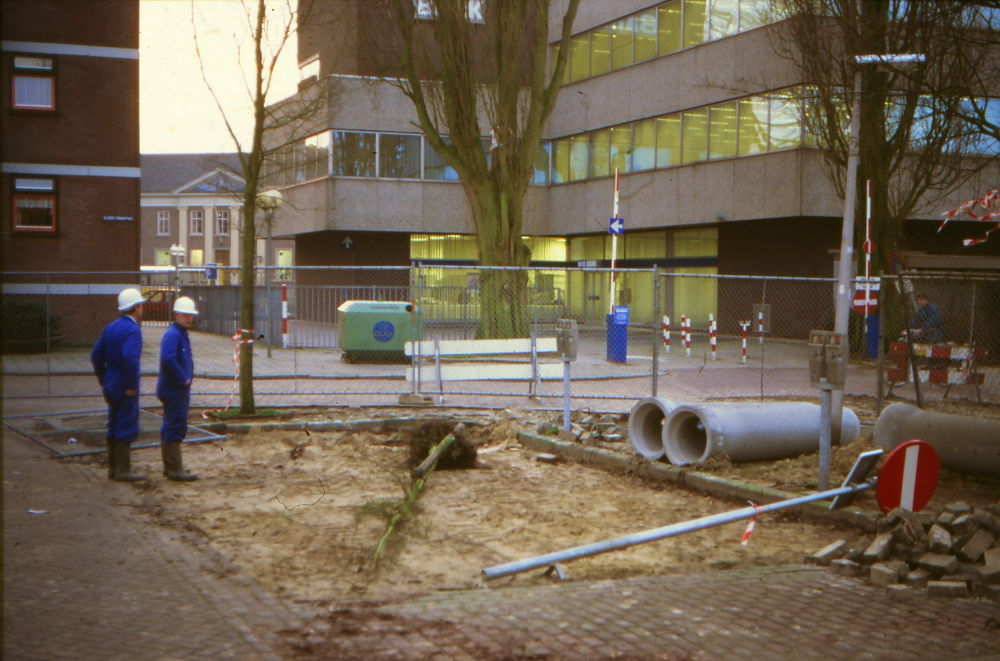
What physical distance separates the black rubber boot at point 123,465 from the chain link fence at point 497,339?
4.85 metres

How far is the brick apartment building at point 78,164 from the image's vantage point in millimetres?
22938

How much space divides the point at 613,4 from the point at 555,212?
25.0 feet

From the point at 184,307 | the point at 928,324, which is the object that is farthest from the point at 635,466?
the point at 928,324

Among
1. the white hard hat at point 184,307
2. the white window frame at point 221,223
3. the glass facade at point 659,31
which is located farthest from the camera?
the white window frame at point 221,223

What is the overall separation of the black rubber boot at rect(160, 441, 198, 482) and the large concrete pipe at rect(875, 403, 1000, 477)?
254 inches

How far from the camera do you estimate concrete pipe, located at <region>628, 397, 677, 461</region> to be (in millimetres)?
9180

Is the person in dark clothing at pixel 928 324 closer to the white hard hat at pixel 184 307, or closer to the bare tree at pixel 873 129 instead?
the bare tree at pixel 873 129

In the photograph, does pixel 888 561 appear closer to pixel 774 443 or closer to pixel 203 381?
pixel 774 443

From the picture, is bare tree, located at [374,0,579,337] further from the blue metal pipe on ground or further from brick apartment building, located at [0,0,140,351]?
the blue metal pipe on ground

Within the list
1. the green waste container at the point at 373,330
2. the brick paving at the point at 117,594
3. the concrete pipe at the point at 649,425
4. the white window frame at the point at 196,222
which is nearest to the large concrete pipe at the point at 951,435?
the concrete pipe at the point at 649,425

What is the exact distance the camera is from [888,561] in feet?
19.2

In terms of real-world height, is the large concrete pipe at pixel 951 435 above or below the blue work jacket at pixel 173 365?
below

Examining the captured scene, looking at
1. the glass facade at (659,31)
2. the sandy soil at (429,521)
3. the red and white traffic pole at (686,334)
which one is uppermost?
the glass facade at (659,31)

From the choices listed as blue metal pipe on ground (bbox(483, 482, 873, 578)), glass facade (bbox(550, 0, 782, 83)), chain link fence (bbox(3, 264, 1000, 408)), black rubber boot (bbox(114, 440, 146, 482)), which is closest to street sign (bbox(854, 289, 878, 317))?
chain link fence (bbox(3, 264, 1000, 408))
